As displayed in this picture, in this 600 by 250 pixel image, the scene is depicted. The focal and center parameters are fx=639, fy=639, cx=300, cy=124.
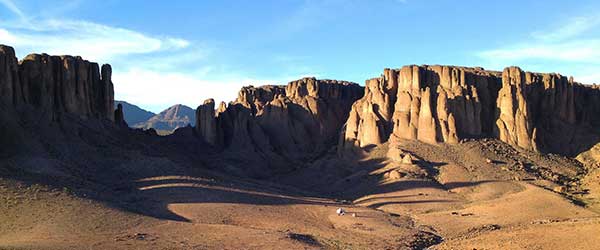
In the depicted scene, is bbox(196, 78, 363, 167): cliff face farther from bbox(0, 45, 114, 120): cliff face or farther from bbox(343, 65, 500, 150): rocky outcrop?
bbox(0, 45, 114, 120): cliff face

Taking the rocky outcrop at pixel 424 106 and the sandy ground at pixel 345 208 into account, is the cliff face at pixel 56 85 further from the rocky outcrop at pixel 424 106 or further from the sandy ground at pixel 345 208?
the rocky outcrop at pixel 424 106

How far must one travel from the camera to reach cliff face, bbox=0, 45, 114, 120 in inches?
2692

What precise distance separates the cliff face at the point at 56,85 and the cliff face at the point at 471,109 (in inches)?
1296

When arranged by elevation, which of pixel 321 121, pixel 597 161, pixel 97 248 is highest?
pixel 321 121

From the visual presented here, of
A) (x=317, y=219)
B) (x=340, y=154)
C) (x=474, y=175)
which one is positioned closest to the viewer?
(x=317, y=219)

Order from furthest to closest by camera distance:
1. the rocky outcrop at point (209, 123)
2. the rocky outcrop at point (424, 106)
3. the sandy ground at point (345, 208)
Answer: the rocky outcrop at point (209, 123), the rocky outcrop at point (424, 106), the sandy ground at point (345, 208)

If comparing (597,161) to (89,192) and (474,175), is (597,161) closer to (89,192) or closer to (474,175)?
(474,175)

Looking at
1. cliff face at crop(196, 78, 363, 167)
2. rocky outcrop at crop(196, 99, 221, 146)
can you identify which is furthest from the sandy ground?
rocky outcrop at crop(196, 99, 221, 146)

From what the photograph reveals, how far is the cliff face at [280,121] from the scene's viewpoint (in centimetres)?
9806

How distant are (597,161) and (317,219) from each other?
44884 mm

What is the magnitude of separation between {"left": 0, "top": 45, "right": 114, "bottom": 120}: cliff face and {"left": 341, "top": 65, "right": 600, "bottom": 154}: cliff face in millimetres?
32919

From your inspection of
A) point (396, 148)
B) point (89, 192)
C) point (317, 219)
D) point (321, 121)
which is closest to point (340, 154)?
point (396, 148)

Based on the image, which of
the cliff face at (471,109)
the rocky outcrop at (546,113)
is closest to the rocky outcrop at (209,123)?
the cliff face at (471,109)

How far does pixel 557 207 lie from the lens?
59.9 meters
